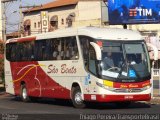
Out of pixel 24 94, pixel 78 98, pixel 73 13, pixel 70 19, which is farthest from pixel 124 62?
pixel 73 13

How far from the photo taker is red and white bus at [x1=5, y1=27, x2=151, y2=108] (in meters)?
22.7

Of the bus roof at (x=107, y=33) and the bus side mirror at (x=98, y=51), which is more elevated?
the bus roof at (x=107, y=33)

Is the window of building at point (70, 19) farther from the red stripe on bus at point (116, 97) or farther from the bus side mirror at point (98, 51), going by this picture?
the bus side mirror at point (98, 51)

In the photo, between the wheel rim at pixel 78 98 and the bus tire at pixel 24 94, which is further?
the bus tire at pixel 24 94

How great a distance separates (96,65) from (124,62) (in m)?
1.16

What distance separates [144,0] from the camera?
4884 centimetres

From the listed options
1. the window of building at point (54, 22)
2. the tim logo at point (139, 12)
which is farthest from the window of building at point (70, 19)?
the tim logo at point (139, 12)

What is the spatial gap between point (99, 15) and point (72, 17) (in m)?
4.54

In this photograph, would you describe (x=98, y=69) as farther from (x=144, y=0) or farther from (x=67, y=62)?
(x=144, y=0)

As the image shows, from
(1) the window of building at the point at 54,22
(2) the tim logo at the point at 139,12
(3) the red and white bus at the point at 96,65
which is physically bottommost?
(1) the window of building at the point at 54,22

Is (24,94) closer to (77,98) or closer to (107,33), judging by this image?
(77,98)

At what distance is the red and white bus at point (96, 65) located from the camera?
22.7m

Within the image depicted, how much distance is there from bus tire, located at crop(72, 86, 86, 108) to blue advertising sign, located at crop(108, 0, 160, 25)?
81.0 ft

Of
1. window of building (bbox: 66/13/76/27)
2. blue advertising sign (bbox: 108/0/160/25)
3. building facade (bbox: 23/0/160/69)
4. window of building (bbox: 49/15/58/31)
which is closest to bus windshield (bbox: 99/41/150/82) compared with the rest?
blue advertising sign (bbox: 108/0/160/25)
